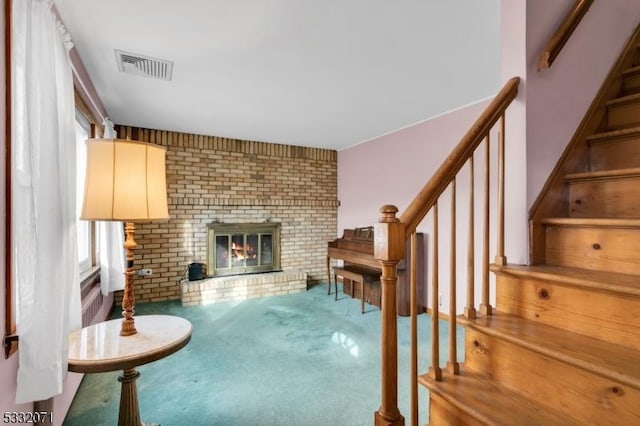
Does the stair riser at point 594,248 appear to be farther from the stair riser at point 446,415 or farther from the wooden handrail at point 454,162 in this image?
the stair riser at point 446,415

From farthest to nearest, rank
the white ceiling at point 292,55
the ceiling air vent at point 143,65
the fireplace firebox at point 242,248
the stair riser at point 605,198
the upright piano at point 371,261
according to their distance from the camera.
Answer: the fireplace firebox at point 242,248 < the upright piano at point 371,261 < the ceiling air vent at point 143,65 < the white ceiling at point 292,55 < the stair riser at point 605,198

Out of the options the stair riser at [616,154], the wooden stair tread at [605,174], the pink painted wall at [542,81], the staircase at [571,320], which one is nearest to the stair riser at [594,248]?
the staircase at [571,320]

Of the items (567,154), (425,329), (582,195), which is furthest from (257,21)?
(425,329)

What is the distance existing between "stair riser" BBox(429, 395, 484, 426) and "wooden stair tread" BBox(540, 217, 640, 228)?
891 mm

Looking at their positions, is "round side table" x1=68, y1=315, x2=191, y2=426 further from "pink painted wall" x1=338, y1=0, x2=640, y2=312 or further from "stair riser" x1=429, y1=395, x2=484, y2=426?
"pink painted wall" x1=338, y1=0, x2=640, y2=312

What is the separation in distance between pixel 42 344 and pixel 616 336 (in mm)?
2012

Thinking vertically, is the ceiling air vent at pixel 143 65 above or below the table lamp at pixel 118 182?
above

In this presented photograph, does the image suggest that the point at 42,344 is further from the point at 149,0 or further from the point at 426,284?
the point at 426,284

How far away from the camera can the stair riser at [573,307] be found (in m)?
1.01

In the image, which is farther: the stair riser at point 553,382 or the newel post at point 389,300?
the newel post at point 389,300

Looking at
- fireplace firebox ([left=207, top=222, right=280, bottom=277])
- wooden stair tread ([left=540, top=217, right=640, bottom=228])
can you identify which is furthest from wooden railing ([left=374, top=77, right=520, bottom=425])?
fireplace firebox ([left=207, top=222, right=280, bottom=277])

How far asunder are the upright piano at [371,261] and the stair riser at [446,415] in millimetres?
2121

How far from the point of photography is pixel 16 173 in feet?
3.93

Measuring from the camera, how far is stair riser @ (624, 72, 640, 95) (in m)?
1.64
